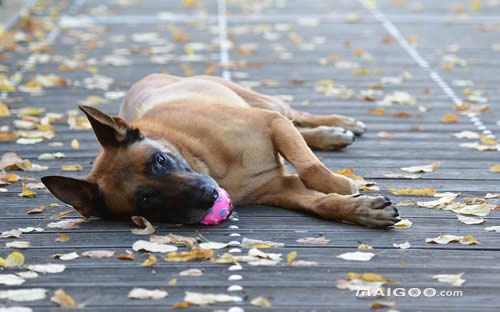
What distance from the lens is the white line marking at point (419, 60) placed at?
5994 millimetres

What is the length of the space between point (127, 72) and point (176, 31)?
2457 millimetres

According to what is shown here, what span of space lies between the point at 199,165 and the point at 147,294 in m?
1.23

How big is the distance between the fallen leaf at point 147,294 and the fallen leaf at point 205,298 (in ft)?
0.35

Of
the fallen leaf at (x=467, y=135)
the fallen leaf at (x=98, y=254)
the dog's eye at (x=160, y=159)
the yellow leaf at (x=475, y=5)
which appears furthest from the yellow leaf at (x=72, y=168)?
the yellow leaf at (x=475, y=5)

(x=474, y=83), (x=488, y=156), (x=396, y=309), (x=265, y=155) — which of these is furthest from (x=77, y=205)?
(x=474, y=83)

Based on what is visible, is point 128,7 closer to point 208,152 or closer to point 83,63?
point 83,63

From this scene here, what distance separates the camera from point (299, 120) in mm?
5656

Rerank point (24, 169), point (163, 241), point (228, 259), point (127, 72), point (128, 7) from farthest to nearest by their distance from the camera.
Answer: point (128, 7)
point (127, 72)
point (24, 169)
point (163, 241)
point (228, 259)

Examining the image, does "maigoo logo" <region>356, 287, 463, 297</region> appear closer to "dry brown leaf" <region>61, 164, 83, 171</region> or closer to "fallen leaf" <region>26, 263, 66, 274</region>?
"fallen leaf" <region>26, 263, 66, 274</region>

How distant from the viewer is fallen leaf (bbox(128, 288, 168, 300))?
304 cm

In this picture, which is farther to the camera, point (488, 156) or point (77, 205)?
point (488, 156)

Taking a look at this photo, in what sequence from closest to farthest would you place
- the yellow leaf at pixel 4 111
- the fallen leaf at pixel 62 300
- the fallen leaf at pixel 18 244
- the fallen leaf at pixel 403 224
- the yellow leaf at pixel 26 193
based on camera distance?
1. the fallen leaf at pixel 62 300
2. the fallen leaf at pixel 18 244
3. the fallen leaf at pixel 403 224
4. the yellow leaf at pixel 26 193
5. the yellow leaf at pixel 4 111

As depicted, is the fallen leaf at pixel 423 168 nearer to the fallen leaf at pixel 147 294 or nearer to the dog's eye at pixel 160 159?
the dog's eye at pixel 160 159

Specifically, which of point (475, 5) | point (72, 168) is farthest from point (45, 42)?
point (475, 5)
